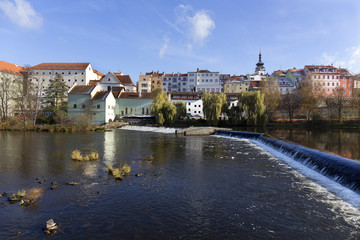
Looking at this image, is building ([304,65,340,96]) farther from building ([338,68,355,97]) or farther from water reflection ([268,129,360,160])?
water reflection ([268,129,360,160])

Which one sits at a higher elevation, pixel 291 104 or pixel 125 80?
pixel 125 80

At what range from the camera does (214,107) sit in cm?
5062

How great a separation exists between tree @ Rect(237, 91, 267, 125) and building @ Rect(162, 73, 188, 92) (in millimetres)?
46750

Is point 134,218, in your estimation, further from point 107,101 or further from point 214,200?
point 107,101

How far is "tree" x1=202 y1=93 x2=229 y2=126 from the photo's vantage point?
5062 centimetres

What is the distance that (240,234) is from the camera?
679cm

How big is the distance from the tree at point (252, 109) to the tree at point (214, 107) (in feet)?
12.4

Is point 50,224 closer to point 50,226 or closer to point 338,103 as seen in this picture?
point 50,226

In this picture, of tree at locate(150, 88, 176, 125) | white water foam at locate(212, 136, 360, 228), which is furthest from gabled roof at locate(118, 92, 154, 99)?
white water foam at locate(212, 136, 360, 228)

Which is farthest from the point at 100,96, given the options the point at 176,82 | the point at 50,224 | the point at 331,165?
the point at 50,224

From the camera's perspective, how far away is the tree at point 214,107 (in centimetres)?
5062

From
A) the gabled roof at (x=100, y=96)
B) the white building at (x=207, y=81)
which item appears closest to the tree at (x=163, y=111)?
the gabled roof at (x=100, y=96)

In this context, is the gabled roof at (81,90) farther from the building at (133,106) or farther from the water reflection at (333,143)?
the water reflection at (333,143)

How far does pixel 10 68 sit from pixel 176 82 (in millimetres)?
57416
